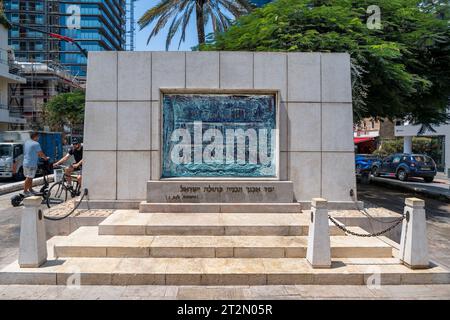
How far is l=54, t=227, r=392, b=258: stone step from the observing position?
6.34 metres

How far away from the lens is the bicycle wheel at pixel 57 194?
1120 cm

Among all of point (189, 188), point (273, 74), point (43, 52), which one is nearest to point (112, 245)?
point (189, 188)

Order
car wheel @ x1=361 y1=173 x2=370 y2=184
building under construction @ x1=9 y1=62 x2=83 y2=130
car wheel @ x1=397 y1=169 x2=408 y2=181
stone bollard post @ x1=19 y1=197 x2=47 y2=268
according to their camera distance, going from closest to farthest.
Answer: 1. stone bollard post @ x1=19 y1=197 x2=47 y2=268
2. car wheel @ x1=361 y1=173 x2=370 y2=184
3. car wheel @ x1=397 y1=169 x2=408 y2=181
4. building under construction @ x1=9 y1=62 x2=83 y2=130

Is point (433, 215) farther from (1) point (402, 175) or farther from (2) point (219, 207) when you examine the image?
(1) point (402, 175)

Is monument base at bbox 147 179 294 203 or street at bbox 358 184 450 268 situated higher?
monument base at bbox 147 179 294 203

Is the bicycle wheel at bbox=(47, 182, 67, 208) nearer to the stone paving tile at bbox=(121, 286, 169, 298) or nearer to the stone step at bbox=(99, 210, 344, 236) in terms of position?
A: the stone step at bbox=(99, 210, 344, 236)

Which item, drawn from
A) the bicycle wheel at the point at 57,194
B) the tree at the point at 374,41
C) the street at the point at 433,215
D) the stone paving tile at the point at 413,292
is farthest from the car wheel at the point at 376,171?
the bicycle wheel at the point at 57,194

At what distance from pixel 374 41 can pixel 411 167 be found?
607 inches

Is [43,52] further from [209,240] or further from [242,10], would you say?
[209,240]

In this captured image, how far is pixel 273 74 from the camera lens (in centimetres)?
888

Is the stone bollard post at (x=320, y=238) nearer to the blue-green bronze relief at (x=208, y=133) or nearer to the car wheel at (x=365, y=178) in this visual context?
the blue-green bronze relief at (x=208, y=133)

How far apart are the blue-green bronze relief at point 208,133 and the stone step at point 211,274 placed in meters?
3.26

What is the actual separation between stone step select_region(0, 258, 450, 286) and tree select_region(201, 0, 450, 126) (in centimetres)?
590

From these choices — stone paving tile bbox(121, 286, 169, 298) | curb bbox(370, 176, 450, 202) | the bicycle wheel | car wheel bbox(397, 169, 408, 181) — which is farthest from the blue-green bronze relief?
car wheel bbox(397, 169, 408, 181)
